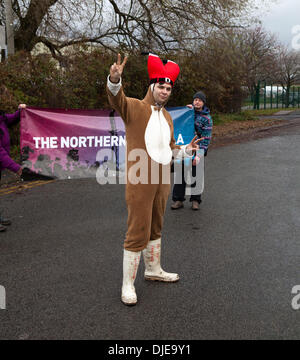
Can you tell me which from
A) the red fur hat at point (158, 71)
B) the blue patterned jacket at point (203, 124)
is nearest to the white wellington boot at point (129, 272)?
the red fur hat at point (158, 71)

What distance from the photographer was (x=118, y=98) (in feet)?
10.3

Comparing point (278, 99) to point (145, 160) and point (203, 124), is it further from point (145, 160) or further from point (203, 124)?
point (145, 160)

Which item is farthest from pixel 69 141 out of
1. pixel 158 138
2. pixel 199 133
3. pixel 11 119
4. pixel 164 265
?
pixel 158 138

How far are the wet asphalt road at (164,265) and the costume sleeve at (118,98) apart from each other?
5.08 ft

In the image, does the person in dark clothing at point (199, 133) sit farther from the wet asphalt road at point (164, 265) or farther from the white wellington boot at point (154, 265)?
the white wellington boot at point (154, 265)

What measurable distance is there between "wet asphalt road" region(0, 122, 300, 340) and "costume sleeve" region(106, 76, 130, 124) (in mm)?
1549

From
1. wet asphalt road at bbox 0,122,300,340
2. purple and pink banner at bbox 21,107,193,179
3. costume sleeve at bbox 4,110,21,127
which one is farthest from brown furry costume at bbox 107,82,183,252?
purple and pink banner at bbox 21,107,193,179

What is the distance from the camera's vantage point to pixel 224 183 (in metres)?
7.86

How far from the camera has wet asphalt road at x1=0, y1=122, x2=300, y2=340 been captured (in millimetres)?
3025

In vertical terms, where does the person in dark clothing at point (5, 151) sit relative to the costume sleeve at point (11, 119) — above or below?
below

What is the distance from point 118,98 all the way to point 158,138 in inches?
20.3

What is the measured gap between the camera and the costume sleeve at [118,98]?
3070 millimetres

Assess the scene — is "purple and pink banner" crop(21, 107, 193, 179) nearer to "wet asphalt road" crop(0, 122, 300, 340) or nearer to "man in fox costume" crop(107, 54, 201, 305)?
"wet asphalt road" crop(0, 122, 300, 340)

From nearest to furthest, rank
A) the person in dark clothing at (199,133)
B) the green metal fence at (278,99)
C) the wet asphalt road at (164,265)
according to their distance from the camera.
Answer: the wet asphalt road at (164,265)
the person in dark clothing at (199,133)
the green metal fence at (278,99)
